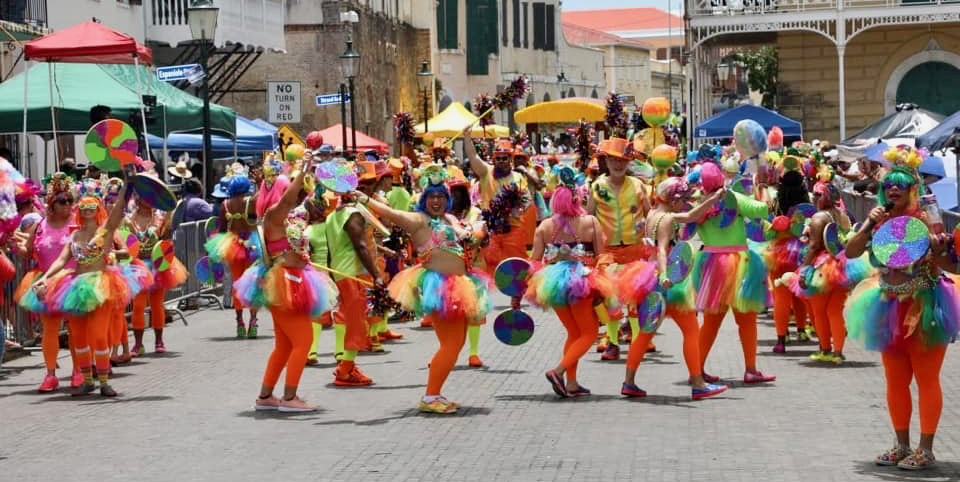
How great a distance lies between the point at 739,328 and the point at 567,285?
150 centimetres

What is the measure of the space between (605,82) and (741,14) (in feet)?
196

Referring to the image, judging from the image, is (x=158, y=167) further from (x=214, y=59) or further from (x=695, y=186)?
(x=695, y=186)

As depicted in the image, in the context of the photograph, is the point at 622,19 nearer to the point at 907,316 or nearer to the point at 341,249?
the point at 341,249

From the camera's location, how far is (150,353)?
53.6 ft

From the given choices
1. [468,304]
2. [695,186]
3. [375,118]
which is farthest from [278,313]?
[375,118]

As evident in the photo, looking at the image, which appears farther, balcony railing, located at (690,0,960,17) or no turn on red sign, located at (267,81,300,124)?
balcony railing, located at (690,0,960,17)

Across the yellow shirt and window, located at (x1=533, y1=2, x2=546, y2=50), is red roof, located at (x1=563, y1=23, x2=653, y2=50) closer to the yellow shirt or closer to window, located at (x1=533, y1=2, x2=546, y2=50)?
window, located at (x1=533, y1=2, x2=546, y2=50)

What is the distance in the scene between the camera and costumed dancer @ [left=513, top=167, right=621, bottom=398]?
11961 mm

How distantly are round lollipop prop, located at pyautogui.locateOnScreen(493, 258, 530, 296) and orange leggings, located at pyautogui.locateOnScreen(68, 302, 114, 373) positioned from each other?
303 centimetres

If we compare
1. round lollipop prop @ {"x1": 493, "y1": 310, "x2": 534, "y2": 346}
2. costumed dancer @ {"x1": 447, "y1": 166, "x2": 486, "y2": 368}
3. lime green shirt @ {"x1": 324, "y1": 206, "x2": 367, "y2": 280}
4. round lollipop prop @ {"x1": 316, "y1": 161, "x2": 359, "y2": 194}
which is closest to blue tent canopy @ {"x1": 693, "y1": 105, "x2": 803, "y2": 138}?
costumed dancer @ {"x1": 447, "y1": 166, "x2": 486, "y2": 368}

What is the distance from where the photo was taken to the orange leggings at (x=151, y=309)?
15727mm

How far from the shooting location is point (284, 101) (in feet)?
98.0

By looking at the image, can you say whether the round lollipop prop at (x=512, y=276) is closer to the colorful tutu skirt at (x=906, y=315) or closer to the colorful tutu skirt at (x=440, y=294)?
the colorful tutu skirt at (x=440, y=294)

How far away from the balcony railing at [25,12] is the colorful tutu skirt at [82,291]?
1519 cm
